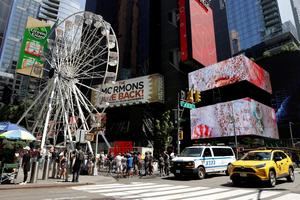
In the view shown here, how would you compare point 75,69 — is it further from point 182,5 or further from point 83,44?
point 182,5

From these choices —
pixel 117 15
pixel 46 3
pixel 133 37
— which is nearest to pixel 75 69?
pixel 133 37

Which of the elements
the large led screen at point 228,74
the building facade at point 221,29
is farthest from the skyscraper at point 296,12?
the large led screen at point 228,74

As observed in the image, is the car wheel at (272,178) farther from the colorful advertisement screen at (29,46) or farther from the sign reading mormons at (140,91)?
the colorful advertisement screen at (29,46)

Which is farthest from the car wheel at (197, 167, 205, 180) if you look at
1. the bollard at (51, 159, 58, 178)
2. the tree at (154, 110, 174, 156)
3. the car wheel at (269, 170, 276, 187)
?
the tree at (154, 110, 174, 156)

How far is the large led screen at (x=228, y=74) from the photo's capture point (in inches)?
1795

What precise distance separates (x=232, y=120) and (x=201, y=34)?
2098 cm

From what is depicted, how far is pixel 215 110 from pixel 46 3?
126110 mm

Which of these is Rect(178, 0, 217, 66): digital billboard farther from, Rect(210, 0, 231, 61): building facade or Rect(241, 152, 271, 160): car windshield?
Rect(241, 152, 271, 160): car windshield

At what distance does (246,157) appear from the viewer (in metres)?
15.0

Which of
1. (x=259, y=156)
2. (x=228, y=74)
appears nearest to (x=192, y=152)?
(x=259, y=156)

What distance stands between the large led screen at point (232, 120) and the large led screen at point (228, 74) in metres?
4.09

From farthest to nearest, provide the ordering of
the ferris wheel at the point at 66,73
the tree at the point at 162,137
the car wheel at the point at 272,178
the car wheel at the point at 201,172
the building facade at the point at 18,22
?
1. the building facade at the point at 18,22
2. the tree at the point at 162,137
3. the ferris wheel at the point at 66,73
4. the car wheel at the point at 201,172
5. the car wheel at the point at 272,178

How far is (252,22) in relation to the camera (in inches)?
4764

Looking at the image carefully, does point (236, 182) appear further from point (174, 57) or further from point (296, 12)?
point (296, 12)
